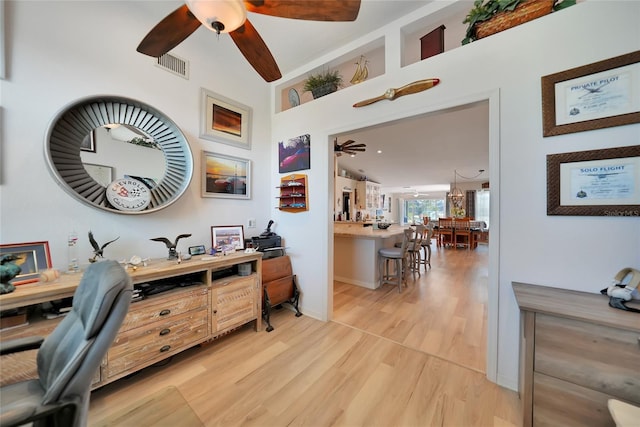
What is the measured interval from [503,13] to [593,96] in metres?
0.84

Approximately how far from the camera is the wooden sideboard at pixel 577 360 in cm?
101

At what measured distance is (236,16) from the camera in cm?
118

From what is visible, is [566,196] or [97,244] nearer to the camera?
[566,196]

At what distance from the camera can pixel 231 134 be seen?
2559 millimetres

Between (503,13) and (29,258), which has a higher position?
(503,13)

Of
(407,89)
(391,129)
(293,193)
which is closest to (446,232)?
(391,129)

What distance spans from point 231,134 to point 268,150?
0.54 m

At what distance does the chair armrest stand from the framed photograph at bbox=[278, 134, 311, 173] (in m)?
2.30

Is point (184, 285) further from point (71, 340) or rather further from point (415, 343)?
point (415, 343)

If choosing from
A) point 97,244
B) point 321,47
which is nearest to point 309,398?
point 97,244

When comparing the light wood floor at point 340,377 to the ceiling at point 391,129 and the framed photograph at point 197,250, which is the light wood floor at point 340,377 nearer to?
the framed photograph at point 197,250

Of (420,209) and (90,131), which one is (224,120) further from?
(420,209)

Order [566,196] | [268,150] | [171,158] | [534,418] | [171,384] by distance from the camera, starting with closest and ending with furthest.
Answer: [534,418] < [566,196] < [171,384] < [171,158] < [268,150]

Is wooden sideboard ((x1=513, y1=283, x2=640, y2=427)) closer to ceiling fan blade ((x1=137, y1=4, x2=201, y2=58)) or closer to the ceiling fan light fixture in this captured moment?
the ceiling fan light fixture
